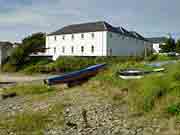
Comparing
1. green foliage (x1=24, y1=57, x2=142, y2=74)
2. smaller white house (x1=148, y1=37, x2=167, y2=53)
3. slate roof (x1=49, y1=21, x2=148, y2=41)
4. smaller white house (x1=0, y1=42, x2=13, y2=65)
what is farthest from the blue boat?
smaller white house (x1=148, y1=37, x2=167, y2=53)

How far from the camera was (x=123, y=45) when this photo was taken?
166ft

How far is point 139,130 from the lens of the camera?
7.68m

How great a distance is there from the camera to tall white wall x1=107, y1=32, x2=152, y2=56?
4588 cm

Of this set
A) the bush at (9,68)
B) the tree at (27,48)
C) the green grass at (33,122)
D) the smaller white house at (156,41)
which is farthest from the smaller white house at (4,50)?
the smaller white house at (156,41)

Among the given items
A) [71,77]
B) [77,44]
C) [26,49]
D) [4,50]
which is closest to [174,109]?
[71,77]

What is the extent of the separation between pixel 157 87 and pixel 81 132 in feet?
14.5

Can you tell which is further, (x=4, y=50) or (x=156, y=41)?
(x=156, y=41)

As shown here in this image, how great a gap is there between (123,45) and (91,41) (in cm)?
787

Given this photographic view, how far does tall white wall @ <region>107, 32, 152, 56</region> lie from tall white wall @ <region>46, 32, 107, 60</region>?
1508 millimetres

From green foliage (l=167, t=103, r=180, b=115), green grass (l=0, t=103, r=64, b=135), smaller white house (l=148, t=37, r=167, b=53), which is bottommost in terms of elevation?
green grass (l=0, t=103, r=64, b=135)

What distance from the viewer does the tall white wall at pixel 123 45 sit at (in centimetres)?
4588

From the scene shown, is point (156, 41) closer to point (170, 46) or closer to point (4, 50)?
point (170, 46)

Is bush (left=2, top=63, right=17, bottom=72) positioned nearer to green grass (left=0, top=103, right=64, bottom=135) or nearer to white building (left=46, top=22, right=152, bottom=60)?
white building (left=46, top=22, right=152, bottom=60)

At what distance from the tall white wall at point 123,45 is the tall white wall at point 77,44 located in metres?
1.51
